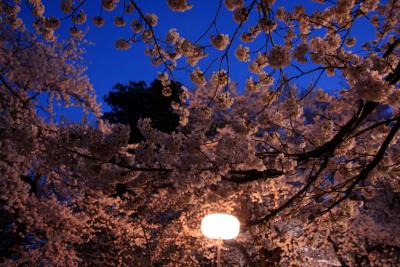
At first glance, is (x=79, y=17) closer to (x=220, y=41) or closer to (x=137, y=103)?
(x=220, y=41)

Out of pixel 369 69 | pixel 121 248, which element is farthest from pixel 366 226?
pixel 369 69

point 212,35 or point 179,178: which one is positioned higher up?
point 212,35

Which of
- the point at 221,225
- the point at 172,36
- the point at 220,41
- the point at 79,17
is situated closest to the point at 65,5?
the point at 79,17

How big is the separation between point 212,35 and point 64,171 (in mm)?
10515

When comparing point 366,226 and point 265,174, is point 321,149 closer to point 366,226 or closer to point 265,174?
point 265,174

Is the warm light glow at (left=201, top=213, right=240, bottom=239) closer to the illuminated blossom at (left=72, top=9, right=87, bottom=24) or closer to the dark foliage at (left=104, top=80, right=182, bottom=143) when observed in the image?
the illuminated blossom at (left=72, top=9, right=87, bottom=24)

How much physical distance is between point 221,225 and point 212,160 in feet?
6.10

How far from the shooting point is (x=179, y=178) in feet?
12.8

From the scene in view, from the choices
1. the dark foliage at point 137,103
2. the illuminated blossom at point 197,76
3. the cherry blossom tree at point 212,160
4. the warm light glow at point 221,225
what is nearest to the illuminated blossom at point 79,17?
the cherry blossom tree at point 212,160

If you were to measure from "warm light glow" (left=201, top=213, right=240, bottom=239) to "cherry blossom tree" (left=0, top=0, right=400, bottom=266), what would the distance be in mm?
388

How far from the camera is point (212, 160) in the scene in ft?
13.3

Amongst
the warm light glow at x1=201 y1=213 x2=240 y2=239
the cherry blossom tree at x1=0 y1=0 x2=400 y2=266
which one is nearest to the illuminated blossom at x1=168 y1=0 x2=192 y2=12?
the cherry blossom tree at x1=0 y1=0 x2=400 y2=266

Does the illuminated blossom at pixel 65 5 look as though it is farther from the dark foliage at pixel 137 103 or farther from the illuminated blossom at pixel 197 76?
the dark foliage at pixel 137 103

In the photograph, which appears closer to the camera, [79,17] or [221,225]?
[79,17]
